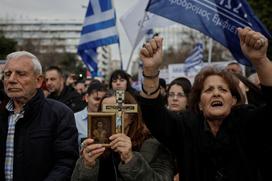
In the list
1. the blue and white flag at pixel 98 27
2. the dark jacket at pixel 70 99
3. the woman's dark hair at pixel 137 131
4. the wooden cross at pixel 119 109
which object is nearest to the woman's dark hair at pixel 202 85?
the woman's dark hair at pixel 137 131

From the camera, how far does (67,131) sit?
155 inches

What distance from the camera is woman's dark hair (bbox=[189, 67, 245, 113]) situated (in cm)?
353

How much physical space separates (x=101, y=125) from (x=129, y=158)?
28cm

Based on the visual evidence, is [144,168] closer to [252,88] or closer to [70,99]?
[252,88]

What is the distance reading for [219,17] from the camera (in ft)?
23.2

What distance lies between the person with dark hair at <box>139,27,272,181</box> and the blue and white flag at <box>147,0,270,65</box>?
11.8 feet

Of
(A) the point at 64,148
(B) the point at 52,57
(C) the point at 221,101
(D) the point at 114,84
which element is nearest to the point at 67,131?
(A) the point at 64,148

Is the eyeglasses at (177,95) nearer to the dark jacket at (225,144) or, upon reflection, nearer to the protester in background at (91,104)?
the protester in background at (91,104)

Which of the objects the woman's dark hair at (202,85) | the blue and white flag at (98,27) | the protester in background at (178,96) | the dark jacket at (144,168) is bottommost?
the dark jacket at (144,168)

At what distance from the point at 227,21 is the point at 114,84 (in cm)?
192

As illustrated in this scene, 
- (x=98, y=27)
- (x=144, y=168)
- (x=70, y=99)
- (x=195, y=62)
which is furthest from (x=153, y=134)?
(x=195, y=62)

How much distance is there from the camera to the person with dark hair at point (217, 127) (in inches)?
123

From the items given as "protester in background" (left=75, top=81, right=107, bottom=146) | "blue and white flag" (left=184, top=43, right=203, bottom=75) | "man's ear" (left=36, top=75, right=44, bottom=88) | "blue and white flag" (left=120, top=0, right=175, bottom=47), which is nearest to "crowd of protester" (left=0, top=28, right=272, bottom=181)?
"man's ear" (left=36, top=75, right=44, bottom=88)

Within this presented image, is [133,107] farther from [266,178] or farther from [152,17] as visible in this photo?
[152,17]
